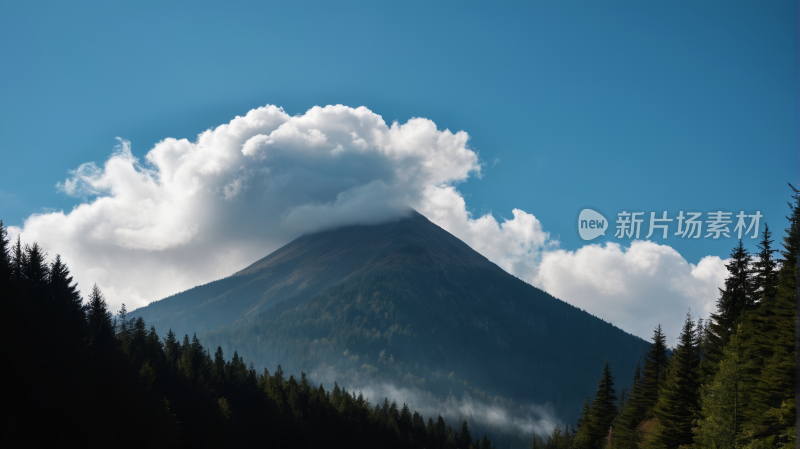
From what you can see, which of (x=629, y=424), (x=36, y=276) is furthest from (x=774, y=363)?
(x=36, y=276)

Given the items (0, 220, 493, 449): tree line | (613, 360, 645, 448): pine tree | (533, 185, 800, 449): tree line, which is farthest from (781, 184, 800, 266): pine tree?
(0, 220, 493, 449): tree line

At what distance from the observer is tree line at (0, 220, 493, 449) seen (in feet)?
127

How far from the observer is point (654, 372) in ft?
214

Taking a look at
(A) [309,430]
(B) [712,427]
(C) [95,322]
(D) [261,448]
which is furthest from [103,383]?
(A) [309,430]

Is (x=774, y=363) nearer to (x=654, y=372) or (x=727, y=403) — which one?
(x=727, y=403)

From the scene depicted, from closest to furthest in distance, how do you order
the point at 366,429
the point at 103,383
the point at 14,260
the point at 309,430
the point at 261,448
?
the point at 103,383 < the point at 14,260 < the point at 261,448 < the point at 309,430 < the point at 366,429

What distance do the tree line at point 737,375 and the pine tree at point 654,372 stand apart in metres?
0.12

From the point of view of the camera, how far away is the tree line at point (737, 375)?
33469 millimetres

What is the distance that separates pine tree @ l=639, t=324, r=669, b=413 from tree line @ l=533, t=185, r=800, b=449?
117 millimetres

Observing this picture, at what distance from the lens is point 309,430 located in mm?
102938

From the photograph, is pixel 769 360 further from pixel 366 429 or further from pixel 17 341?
pixel 366 429

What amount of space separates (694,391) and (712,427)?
7.56m

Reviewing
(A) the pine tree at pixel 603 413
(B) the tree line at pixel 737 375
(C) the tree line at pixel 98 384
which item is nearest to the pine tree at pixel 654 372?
(B) the tree line at pixel 737 375

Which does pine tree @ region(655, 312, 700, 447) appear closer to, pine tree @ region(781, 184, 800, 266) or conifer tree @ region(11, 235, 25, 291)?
pine tree @ region(781, 184, 800, 266)
